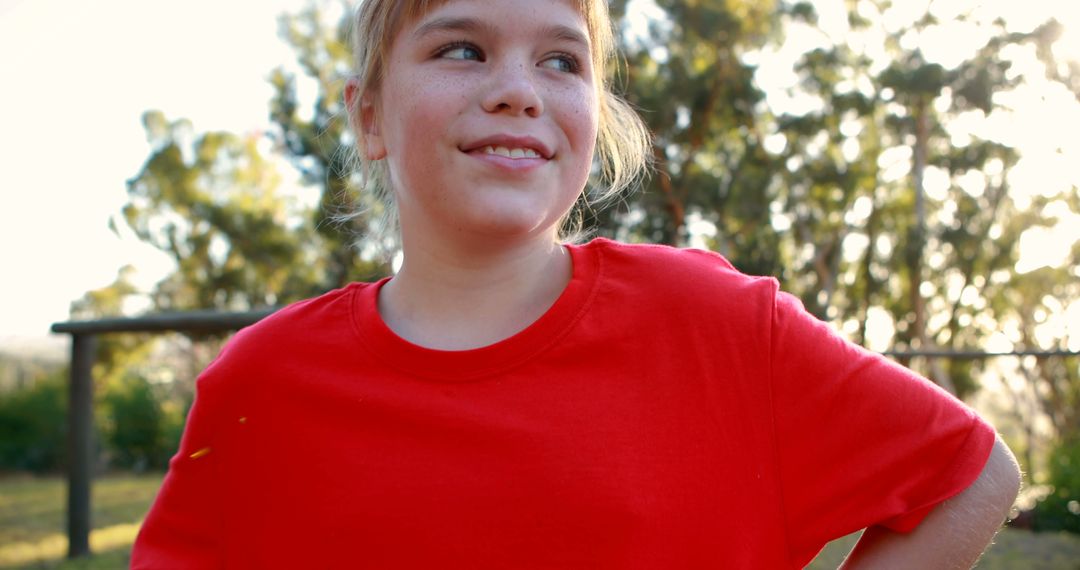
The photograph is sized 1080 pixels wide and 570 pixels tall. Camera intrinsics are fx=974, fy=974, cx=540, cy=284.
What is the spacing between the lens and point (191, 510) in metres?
1.11

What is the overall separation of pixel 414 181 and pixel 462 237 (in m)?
0.08

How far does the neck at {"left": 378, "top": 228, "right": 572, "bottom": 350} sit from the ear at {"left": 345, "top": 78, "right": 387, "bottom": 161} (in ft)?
0.61

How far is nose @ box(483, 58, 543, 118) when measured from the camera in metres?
1.03

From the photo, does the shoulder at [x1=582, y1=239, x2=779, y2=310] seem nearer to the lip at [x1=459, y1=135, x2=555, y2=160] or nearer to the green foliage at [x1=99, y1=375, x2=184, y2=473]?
the lip at [x1=459, y1=135, x2=555, y2=160]

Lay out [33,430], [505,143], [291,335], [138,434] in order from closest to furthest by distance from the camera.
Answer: [505,143] → [291,335] → [33,430] → [138,434]

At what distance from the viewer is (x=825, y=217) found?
1833 cm

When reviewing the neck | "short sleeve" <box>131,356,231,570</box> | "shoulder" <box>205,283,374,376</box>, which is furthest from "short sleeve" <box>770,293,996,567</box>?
"short sleeve" <box>131,356,231,570</box>

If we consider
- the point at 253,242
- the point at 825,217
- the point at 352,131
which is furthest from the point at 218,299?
the point at 352,131

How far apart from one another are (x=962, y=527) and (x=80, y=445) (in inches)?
117

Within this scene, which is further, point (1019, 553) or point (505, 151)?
point (1019, 553)

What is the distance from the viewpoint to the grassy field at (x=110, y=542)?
2746 mm

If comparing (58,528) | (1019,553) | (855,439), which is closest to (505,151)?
(855,439)

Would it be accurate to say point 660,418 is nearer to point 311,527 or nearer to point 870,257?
point 311,527

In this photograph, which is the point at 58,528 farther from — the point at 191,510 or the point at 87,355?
the point at 191,510
